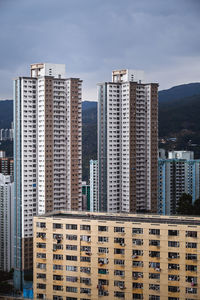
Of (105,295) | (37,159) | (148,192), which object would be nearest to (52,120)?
(37,159)

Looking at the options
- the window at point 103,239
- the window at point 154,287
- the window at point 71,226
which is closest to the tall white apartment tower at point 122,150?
the window at point 71,226

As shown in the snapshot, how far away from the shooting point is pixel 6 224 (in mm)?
25969

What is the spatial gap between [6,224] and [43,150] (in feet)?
20.3

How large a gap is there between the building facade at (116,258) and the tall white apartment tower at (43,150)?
32.3ft

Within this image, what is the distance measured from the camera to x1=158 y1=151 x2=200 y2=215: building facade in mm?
28391

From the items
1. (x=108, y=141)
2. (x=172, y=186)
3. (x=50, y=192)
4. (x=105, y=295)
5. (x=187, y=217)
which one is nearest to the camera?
(x=105, y=295)

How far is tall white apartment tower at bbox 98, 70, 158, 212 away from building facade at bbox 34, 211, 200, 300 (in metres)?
12.0

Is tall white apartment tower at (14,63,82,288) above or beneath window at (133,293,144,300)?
above

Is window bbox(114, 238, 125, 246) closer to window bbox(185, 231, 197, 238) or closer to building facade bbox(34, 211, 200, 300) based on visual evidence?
building facade bbox(34, 211, 200, 300)

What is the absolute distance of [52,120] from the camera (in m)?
21.8

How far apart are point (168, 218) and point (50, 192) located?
1022 centimetres

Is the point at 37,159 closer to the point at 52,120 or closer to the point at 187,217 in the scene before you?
the point at 52,120

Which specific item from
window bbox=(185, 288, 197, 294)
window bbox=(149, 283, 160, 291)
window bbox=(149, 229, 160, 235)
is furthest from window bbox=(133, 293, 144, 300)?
window bbox=(149, 229, 160, 235)

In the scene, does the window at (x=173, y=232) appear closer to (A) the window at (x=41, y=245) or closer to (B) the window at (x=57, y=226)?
(B) the window at (x=57, y=226)
